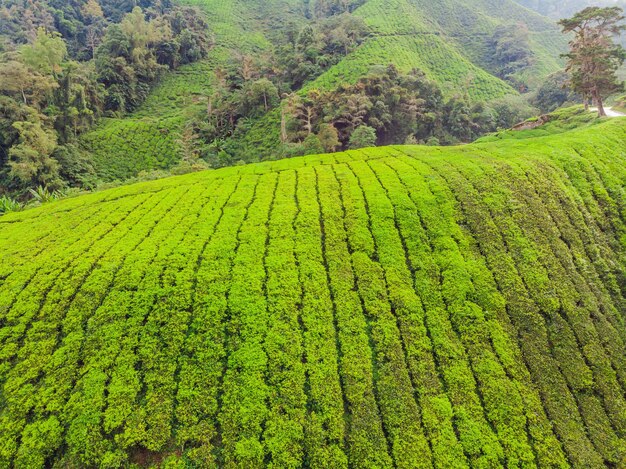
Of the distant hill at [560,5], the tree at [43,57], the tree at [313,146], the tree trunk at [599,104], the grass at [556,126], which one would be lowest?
the tree at [313,146]

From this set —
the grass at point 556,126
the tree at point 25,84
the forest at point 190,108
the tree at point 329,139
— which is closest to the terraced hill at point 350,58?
the forest at point 190,108

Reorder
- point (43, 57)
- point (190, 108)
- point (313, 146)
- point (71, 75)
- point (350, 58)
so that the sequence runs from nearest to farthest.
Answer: point (313, 146) → point (43, 57) → point (71, 75) → point (190, 108) → point (350, 58)

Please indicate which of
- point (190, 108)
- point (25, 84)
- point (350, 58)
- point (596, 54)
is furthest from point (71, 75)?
point (596, 54)

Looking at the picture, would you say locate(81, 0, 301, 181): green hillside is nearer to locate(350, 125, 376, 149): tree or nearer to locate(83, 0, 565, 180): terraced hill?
locate(83, 0, 565, 180): terraced hill

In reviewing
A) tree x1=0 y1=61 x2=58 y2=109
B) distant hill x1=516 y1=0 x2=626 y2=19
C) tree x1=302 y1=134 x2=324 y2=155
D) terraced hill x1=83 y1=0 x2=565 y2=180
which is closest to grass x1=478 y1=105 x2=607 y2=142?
tree x1=302 y1=134 x2=324 y2=155

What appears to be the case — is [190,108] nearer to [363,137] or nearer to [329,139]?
[329,139]

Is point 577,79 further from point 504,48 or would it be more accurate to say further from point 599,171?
point 504,48

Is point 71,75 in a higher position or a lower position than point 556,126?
higher

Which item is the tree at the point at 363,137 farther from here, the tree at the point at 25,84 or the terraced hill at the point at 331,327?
the tree at the point at 25,84
